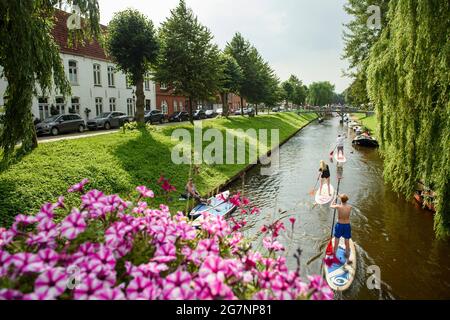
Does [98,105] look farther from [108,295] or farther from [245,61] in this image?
[108,295]

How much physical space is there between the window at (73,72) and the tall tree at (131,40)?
35.2 ft

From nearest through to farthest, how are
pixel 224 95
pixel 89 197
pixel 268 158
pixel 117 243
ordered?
1. pixel 117 243
2. pixel 89 197
3. pixel 268 158
4. pixel 224 95

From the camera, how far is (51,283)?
7.36 feet

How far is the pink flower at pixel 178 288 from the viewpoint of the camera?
2.31 m

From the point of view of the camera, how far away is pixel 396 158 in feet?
37.9

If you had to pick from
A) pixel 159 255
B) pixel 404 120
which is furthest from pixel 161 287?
pixel 404 120

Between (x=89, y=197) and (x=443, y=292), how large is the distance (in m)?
8.82

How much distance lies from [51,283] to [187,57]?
27.6m

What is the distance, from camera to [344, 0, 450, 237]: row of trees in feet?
28.3

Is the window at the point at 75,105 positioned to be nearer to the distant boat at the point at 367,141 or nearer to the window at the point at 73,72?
the window at the point at 73,72

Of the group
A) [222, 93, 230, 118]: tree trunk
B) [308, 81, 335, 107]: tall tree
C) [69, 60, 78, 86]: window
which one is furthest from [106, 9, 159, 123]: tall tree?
[308, 81, 335, 107]: tall tree

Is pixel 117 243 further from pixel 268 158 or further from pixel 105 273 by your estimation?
pixel 268 158

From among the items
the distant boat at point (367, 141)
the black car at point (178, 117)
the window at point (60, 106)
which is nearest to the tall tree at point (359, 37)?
the distant boat at point (367, 141)

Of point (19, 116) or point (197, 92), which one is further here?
point (197, 92)
